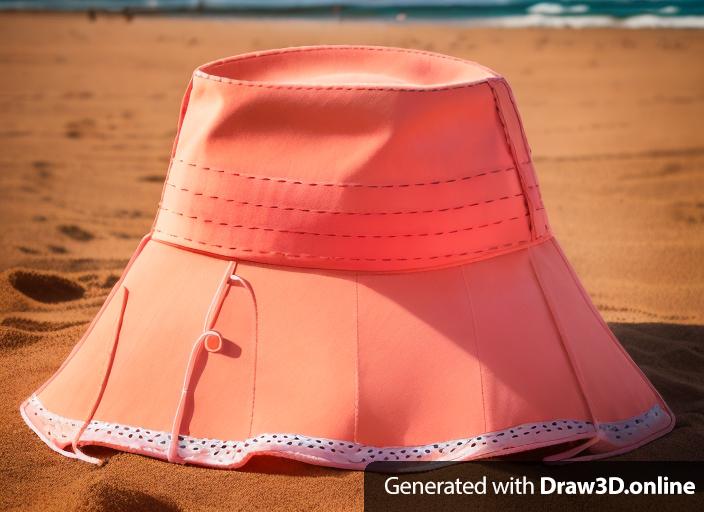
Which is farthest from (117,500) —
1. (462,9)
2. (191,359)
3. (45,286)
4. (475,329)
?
(462,9)

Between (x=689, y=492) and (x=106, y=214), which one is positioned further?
(x=106, y=214)

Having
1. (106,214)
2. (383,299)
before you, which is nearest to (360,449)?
(383,299)

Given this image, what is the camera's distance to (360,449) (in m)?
1.79

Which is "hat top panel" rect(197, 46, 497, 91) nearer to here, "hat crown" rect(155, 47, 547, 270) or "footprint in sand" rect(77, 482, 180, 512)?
"hat crown" rect(155, 47, 547, 270)

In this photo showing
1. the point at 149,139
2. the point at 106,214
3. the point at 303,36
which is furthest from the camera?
the point at 303,36

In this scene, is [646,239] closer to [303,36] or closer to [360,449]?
[360,449]

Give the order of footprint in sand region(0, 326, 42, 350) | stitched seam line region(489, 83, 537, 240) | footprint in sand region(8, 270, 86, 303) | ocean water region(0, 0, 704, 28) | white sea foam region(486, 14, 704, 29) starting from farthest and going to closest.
→ ocean water region(0, 0, 704, 28)
white sea foam region(486, 14, 704, 29)
footprint in sand region(8, 270, 86, 303)
footprint in sand region(0, 326, 42, 350)
stitched seam line region(489, 83, 537, 240)

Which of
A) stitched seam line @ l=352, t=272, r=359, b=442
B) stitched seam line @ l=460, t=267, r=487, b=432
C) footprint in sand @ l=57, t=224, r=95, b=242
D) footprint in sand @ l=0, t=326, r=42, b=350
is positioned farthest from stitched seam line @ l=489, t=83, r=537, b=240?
footprint in sand @ l=57, t=224, r=95, b=242

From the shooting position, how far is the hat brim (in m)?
1.79

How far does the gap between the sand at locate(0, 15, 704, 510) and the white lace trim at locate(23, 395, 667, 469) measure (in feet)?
0.14

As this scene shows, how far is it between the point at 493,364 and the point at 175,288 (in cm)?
73

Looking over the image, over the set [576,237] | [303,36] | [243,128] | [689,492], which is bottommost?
[303,36]

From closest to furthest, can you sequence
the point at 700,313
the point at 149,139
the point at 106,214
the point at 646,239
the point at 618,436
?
the point at 618,436, the point at 700,313, the point at 646,239, the point at 106,214, the point at 149,139

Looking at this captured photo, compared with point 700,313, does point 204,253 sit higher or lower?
higher
